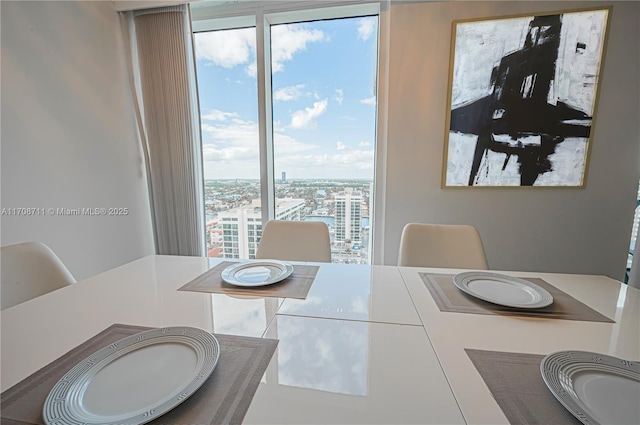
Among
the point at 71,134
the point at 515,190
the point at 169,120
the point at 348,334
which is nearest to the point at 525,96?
the point at 515,190

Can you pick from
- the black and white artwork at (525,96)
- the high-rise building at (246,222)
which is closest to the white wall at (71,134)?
the high-rise building at (246,222)

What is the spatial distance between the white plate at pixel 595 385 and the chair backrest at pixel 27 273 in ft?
4.80

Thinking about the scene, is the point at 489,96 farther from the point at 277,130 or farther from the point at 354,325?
the point at 354,325

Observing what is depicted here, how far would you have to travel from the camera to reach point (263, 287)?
0.87 meters

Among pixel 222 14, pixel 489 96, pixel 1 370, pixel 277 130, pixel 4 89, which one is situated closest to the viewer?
pixel 1 370

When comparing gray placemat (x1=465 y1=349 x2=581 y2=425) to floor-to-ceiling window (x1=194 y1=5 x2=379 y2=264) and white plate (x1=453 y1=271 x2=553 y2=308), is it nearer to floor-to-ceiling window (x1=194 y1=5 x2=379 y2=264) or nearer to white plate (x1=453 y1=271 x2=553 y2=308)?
white plate (x1=453 y1=271 x2=553 y2=308)

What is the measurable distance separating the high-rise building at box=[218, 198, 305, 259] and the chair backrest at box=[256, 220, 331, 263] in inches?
38.5

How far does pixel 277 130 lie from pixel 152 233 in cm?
148

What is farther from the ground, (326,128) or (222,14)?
(222,14)

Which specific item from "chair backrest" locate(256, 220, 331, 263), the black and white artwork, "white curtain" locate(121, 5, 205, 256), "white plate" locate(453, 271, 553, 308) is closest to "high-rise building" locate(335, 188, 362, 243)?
the black and white artwork

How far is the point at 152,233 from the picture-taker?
2.41 metres

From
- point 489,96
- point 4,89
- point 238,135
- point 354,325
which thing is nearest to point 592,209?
point 489,96

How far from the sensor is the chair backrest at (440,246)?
125cm

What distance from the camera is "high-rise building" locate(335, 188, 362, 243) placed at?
225 cm
